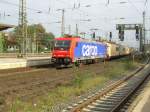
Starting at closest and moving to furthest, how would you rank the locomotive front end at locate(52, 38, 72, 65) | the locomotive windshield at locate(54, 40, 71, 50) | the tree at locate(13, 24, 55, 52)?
1. the locomotive front end at locate(52, 38, 72, 65)
2. the locomotive windshield at locate(54, 40, 71, 50)
3. the tree at locate(13, 24, 55, 52)

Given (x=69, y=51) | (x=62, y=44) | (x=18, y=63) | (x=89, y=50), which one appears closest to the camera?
(x=69, y=51)

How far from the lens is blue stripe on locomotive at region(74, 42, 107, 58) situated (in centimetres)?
3884

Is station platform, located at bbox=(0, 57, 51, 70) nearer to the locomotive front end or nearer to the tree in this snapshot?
the locomotive front end

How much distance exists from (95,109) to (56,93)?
4052 millimetres

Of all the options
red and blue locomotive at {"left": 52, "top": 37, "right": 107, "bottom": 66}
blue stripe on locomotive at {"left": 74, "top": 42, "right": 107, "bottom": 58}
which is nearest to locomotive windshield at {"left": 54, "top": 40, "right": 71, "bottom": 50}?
red and blue locomotive at {"left": 52, "top": 37, "right": 107, "bottom": 66}

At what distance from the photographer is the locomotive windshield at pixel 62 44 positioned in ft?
122

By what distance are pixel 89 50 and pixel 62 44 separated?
6447mm

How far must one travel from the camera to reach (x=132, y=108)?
44.2ft

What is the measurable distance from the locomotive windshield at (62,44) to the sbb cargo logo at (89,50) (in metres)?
3.42

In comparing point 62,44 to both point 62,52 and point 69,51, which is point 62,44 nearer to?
point 62,52

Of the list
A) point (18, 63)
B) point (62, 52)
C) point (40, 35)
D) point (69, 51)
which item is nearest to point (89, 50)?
point (62, 52)

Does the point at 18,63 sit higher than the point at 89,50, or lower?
lower

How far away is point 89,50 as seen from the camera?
4353 centimetres

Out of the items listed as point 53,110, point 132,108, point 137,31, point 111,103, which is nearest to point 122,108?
point 132,108
